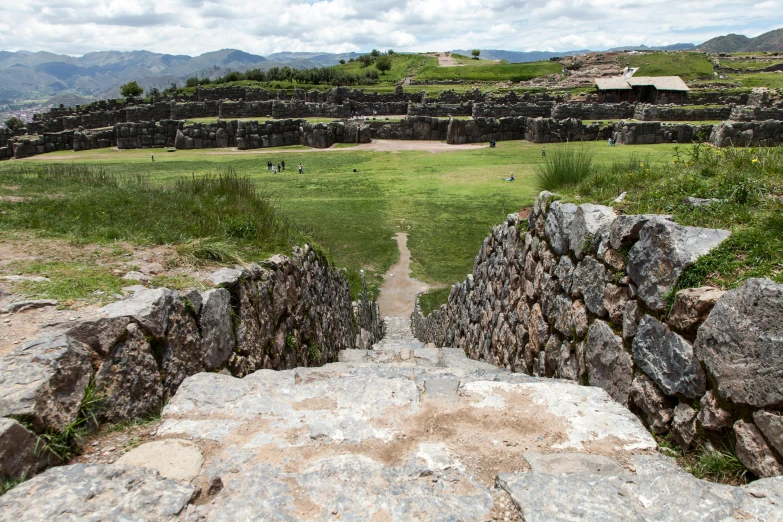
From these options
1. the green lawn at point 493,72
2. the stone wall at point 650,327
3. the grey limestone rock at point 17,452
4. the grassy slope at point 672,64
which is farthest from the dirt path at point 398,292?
the grassy slope at point 672,64

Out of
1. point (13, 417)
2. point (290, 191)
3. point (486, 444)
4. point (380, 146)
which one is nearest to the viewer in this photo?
point (13, 417)

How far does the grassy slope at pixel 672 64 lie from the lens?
221ft

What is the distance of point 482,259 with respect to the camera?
1049cm

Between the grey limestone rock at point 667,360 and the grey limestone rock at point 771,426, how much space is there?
0.45 meters

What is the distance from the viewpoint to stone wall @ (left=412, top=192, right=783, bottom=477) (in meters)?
2.69

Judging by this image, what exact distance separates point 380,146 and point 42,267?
33189 millimetres

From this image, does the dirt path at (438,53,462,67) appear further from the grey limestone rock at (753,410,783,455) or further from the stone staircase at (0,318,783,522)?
the grey limestone rock at (753,410,783,455)

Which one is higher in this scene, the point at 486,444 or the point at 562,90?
the point at 562,90

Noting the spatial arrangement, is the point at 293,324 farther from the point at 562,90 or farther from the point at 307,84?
the point at 307,84

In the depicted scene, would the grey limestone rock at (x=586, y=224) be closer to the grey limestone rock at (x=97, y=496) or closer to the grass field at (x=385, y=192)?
the grey limestone rock at (x=97, y=496)

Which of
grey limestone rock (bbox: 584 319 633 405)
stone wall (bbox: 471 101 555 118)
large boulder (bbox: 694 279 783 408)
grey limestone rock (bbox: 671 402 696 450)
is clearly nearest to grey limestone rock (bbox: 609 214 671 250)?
grey limestone rock (bbox: 584 319 633 405)

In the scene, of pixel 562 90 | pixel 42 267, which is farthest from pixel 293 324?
pixel 562 90

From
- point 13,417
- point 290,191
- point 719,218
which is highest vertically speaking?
point 719,218

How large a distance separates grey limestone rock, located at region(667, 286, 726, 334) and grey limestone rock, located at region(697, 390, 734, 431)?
45 cm
